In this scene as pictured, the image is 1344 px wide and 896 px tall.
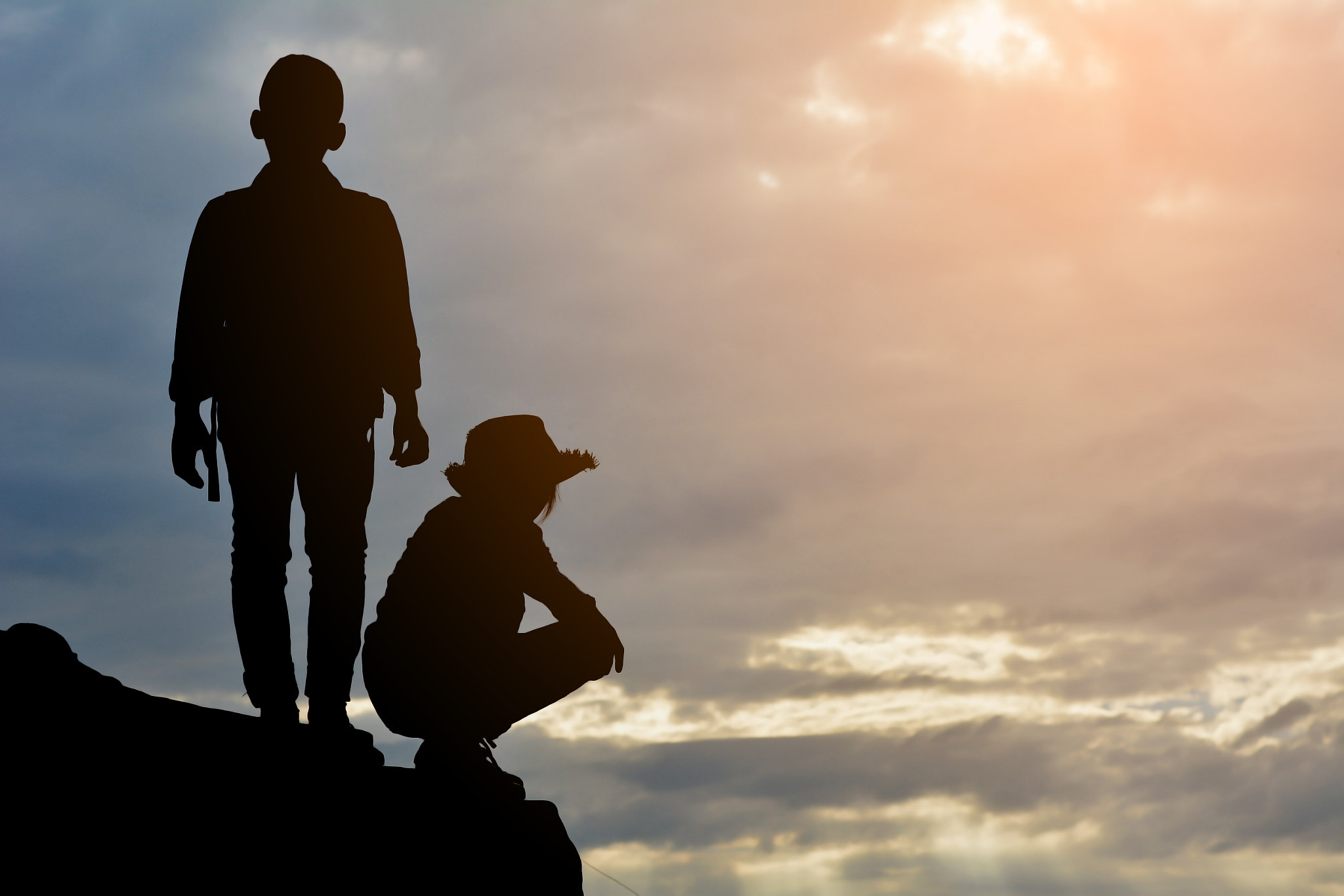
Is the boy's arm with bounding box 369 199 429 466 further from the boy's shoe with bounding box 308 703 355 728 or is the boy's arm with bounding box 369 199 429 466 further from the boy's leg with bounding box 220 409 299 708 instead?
the boy's shoe with bounding box 308 703 355 728

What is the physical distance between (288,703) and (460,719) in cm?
107

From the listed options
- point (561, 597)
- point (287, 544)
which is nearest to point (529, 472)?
point (561, 597)

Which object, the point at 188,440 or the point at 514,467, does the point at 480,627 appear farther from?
the point at 188,440

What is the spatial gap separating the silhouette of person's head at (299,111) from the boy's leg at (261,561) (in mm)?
1789

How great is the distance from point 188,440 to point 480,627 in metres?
2.27

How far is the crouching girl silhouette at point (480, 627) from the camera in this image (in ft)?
25.6

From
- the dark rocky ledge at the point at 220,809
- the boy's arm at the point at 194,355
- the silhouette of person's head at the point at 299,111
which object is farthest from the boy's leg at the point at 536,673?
the silhouette of person's head at the point at 299,111

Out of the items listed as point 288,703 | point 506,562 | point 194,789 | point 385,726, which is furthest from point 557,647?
point 194,789

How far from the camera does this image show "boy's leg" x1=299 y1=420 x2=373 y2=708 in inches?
304

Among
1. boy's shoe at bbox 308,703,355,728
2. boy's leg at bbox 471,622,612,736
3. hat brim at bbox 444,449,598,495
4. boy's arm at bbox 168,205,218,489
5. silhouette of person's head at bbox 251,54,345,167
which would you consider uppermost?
silhouette of person's head at bbox 251,54,345,167

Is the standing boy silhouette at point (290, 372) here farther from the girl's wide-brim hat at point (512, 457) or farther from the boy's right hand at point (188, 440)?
the girl's wide-brim hat at point (512, 457)

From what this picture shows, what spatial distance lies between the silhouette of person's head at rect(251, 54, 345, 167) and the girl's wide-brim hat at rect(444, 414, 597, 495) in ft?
6.92

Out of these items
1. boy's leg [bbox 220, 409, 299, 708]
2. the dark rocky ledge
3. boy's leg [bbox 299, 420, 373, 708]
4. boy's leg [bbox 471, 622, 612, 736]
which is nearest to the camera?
the dark rocky ledge

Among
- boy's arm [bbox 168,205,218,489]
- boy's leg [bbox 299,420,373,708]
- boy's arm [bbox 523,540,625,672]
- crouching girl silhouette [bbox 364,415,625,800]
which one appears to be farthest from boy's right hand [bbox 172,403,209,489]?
boy's arm [bbox 523,540,625,672]
